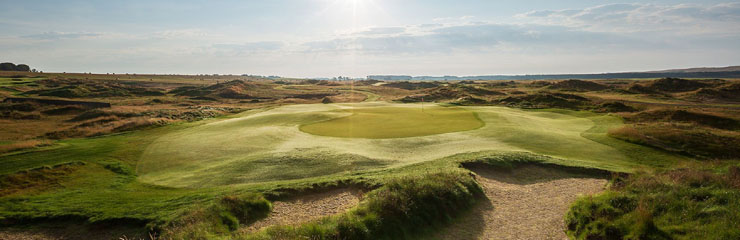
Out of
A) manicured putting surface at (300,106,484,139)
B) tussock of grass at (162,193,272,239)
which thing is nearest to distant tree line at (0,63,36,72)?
manicured putting surface at (300,106,484,139)

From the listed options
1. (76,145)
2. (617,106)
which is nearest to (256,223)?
(76,145)

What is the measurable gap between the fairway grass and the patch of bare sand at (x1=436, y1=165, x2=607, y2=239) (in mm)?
2633

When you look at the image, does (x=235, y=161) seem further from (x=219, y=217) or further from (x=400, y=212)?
(x=400, y=212)

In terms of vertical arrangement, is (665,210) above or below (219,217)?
above

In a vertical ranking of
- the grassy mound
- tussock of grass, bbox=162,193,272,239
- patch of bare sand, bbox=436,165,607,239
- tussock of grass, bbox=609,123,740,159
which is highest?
the grassy mound

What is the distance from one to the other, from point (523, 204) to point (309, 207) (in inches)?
336

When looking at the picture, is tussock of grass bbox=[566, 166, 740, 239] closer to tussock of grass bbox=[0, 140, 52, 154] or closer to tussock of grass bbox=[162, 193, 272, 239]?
tussock of grass bbox=[162, 193, 272, 239]

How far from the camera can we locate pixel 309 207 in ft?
41.1

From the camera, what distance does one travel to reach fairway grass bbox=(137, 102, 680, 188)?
16750mm

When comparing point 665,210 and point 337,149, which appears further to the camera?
point 337,149

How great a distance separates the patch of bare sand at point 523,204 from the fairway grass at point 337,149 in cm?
263

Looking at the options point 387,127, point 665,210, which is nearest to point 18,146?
point 387,127

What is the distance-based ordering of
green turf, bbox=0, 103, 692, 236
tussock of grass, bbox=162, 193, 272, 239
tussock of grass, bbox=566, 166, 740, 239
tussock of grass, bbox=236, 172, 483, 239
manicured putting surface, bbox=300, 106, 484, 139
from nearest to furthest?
tussock of grass, bbox=566, 166, 740, 239, tussock of grass, bbox=236, 172, 483, 239, tussock of grass, bbox=162, 193, 272, 239, green turf, bbox=0, 103, 692, 236, manicured putting surface, bbox=300, 106, 484, 139

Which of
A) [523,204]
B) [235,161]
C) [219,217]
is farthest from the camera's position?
[235,161]
